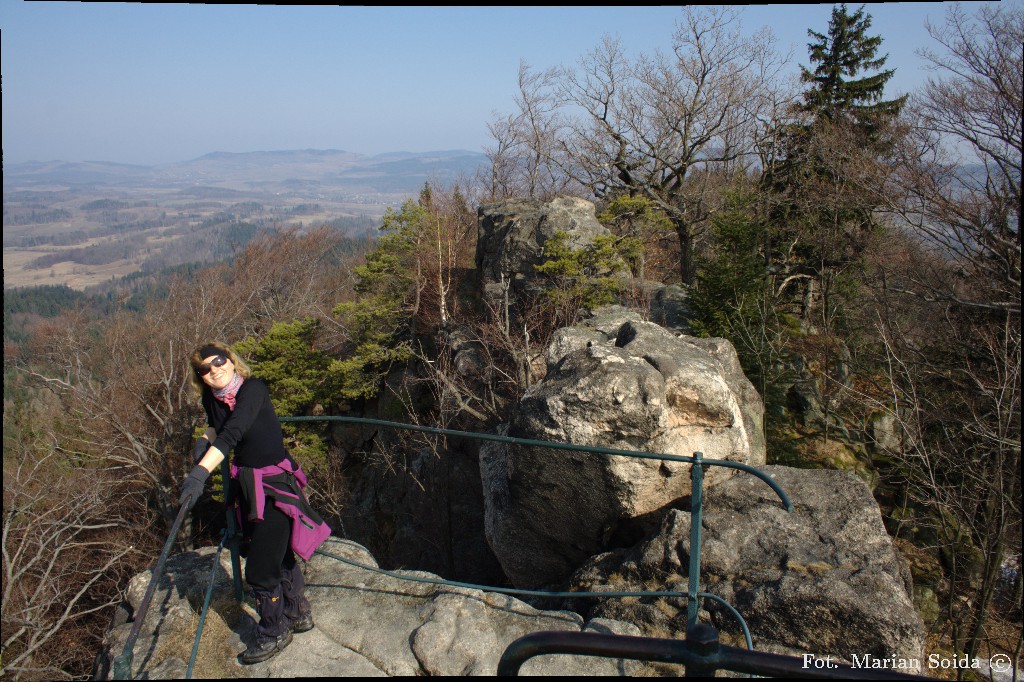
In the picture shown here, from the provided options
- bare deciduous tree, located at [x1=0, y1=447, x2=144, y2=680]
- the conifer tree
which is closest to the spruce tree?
the conifer tree

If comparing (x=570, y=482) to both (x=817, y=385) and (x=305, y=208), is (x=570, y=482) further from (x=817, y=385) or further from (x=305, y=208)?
(x=305, y=208)

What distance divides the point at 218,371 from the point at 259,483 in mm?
667

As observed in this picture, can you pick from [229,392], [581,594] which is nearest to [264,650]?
[229,392]

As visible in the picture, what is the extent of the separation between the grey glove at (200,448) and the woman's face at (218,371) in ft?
1.02

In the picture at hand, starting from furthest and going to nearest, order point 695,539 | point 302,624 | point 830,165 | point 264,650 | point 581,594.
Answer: point 830,165
point 302,624
point 264,650
point 581,594
point 695,539

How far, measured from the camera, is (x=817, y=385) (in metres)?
13.8

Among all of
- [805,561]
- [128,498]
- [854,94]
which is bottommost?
[128,498]

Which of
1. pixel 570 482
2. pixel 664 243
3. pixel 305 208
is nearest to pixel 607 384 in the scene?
pixel 570 482

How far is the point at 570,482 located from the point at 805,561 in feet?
8.61

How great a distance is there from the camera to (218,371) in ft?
11.2

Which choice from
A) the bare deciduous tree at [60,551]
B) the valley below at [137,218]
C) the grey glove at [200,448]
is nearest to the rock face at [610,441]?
the grey glove at [200,448]

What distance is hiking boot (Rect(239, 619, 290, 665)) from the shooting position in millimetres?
3447

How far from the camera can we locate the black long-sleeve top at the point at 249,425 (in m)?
3.33

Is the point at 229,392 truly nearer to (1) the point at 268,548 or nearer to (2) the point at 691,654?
(1) the point at 268,548
